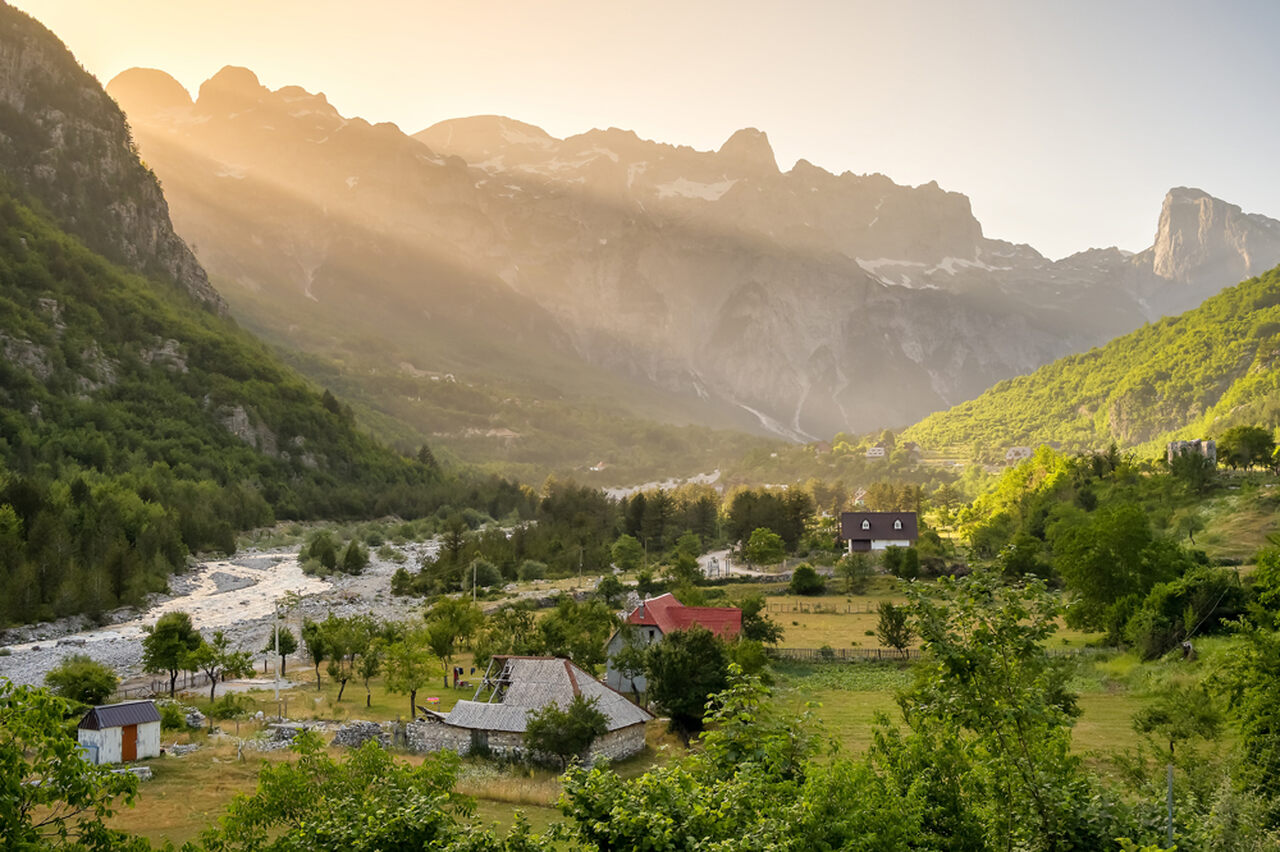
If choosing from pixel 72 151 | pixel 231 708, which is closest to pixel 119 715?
pixel 231 708

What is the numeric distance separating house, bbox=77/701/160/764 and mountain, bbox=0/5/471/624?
Result: 111 ft

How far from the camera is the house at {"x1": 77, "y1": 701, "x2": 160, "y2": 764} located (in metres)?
29.0

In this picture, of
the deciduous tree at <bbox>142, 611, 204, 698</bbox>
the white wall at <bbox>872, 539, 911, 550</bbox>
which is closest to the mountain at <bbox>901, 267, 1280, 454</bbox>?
the white wall at <bbox>872, 539, 911, 550</bbox>

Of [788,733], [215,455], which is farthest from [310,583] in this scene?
[788,733]

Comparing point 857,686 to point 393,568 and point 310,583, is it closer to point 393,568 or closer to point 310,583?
point 310,583

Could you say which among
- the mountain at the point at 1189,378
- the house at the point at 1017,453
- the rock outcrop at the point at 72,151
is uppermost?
the rock outcrop at the point at 72,151

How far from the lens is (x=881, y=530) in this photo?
4053 inches

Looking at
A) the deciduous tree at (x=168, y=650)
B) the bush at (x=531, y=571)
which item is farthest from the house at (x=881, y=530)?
the deciduous tree at (x=168, y=650)

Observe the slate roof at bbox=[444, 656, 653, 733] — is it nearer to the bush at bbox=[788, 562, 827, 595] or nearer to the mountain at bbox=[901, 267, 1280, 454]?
the bush at bbox=[788, 562, 827, 595]

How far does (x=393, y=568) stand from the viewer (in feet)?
318

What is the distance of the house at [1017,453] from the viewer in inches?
6919

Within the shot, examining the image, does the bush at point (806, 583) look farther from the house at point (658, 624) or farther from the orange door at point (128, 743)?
the orange door at point (128, 743)

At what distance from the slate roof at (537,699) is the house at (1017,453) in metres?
156

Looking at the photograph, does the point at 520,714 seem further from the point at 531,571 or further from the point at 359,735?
the point at 531,571
